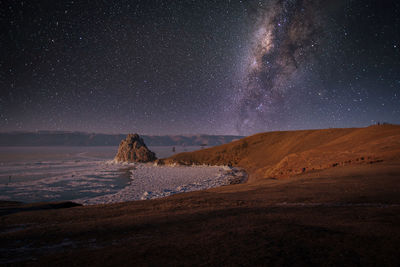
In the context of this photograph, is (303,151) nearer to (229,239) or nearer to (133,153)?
(229,239)

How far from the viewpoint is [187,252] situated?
108 inches

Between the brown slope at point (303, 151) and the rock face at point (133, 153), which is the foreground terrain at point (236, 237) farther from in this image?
the rock face at point (133, 153)

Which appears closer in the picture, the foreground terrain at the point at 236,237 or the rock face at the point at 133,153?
the foreground terrain at the point at 236,237

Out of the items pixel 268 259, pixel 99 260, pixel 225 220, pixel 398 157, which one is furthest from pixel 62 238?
pixel 398 157

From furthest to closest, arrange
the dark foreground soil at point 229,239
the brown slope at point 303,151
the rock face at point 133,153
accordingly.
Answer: the rock face at point 133,153 → the brown slope at point 303,151 → the dark foreground soil at point 229,239

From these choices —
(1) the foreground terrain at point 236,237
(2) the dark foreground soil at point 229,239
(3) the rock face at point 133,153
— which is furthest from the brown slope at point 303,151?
(2) the dark foreground soil at point 229,239

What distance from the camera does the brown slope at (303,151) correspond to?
46.8ft

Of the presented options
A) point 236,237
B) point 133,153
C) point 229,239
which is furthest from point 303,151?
point 133,153

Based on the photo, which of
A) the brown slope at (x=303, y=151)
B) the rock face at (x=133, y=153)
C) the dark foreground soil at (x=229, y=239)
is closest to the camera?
the dark foreground soil at (x=229, y=239)

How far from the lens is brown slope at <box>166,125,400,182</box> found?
14258mm

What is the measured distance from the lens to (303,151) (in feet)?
79.3

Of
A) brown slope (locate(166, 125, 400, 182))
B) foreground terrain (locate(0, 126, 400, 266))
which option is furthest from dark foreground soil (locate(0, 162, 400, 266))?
brown slope (locate(166, 125, 400, 182))

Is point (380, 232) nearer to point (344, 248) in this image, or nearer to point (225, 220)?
point (344, 248)

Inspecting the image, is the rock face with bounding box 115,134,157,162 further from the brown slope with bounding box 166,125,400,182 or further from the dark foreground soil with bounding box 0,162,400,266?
the dark foreground soil with bounding box 0,162,400,266
